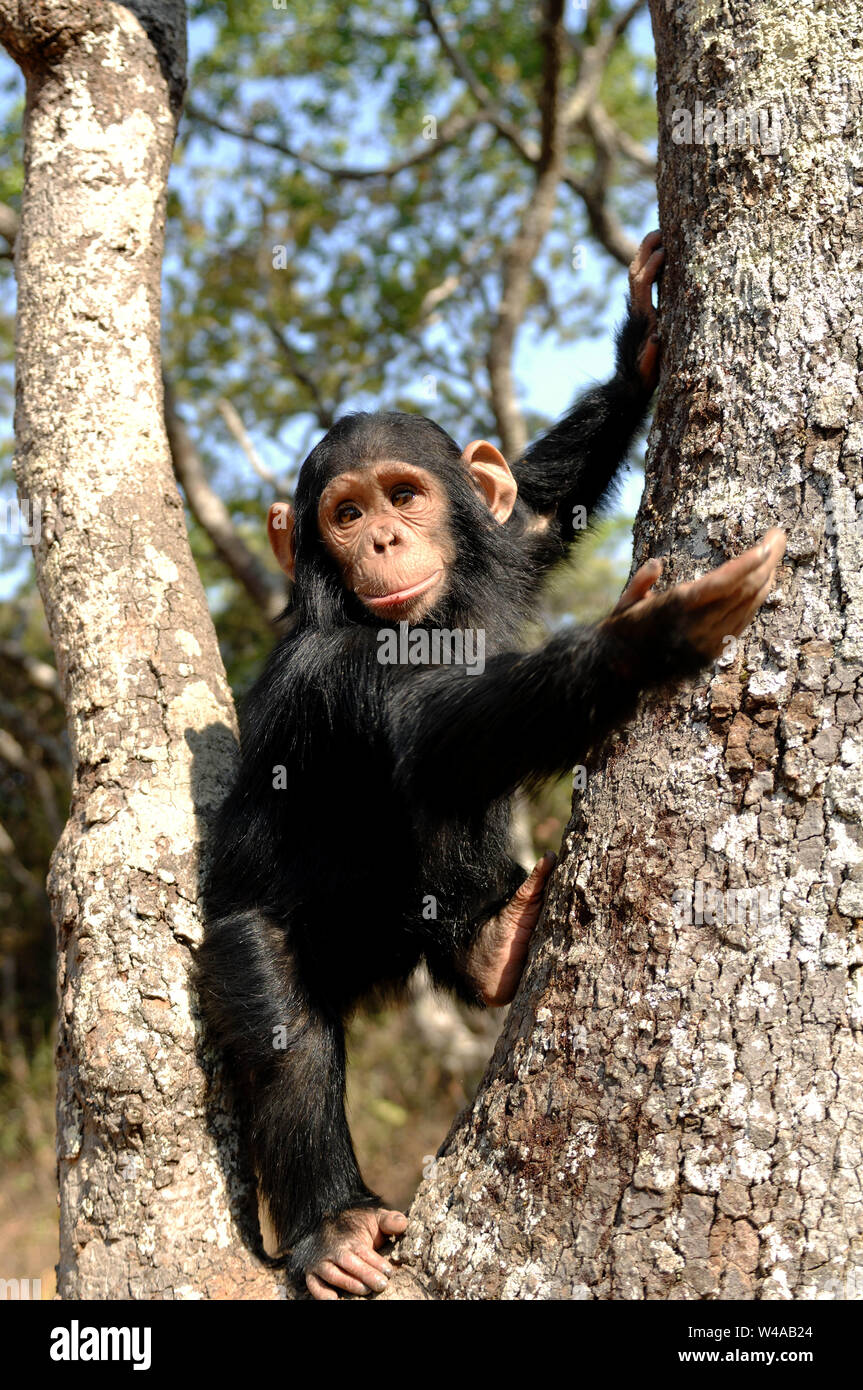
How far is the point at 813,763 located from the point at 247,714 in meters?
1.97

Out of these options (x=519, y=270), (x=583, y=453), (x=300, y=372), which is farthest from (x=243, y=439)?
(x=583, y=453)

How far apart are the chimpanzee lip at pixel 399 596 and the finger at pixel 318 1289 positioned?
193cm

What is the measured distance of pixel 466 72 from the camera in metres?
9.62

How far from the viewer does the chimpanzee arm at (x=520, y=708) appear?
8.43ft

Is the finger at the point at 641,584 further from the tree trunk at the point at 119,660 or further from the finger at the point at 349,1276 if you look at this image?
the finger at the point at 349,1276

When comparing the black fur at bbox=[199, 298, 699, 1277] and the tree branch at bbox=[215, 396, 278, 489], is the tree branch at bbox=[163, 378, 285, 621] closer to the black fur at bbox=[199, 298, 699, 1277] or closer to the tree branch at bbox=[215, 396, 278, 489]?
the tree branch at bbox=[215, 396, 278, 489]

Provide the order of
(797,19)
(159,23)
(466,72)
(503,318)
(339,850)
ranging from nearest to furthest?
(797,19)
(339,850)
(159,23)
(503,318)
(466,72)


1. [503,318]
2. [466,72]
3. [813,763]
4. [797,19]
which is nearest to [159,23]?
[797,19]

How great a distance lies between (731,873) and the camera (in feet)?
7.78

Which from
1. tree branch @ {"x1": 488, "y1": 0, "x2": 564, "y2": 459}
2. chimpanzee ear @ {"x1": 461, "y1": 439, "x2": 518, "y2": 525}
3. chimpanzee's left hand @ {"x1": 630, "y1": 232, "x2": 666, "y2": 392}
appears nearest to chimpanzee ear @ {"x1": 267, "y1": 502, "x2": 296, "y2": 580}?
chimpanzee ear @ {"x1": 461, "y1": 439, "x2": 518, "y2": 525}

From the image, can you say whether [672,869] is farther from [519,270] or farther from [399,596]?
[519,270]

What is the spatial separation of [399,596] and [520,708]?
0.96 meters

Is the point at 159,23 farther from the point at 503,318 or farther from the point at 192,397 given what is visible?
the point at 192,397

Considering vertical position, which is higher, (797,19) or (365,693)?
(797,19)
